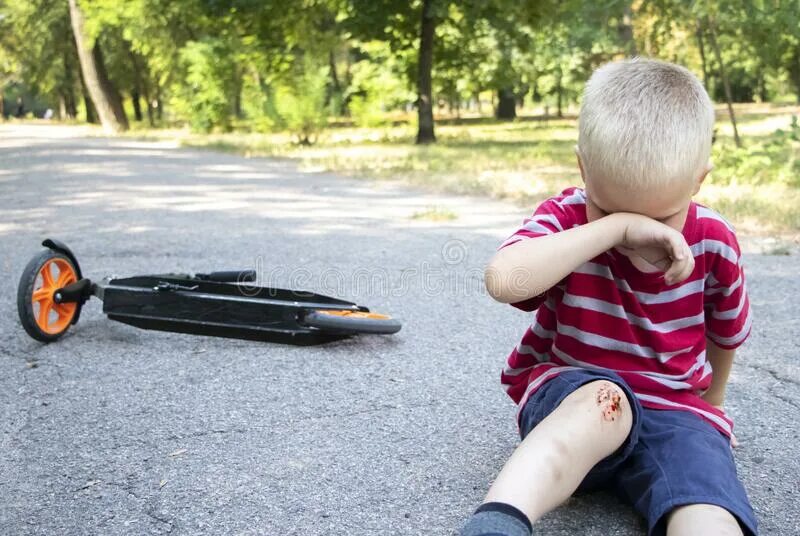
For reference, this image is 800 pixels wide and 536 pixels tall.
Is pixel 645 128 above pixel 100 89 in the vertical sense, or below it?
below

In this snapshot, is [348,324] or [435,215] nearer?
[348,324]

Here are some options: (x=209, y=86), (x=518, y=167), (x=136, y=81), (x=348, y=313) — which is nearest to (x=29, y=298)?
(x=348, y=313)

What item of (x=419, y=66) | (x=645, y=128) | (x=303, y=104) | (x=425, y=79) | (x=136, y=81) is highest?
(x=136, y=81)

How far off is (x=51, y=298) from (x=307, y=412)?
153cm

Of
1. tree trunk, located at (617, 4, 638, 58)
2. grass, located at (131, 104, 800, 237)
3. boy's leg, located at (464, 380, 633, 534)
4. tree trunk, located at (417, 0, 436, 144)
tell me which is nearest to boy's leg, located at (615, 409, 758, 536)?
boy's leg, located at (464, 380, 633, 534)

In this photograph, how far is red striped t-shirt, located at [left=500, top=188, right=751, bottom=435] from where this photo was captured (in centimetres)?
186

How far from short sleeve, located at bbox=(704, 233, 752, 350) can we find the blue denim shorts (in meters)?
0.25

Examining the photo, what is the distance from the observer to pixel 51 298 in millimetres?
3508

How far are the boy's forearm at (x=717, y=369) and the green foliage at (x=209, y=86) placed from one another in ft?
73.0

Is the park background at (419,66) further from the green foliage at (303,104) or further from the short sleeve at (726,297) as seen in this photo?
the short sleeve at (726,297)

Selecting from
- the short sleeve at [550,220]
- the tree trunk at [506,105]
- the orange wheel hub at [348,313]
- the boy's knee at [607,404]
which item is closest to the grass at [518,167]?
the orange wheel hub at [348,313]

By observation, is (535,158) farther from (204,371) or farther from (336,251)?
(204,371)

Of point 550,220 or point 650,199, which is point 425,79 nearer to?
point 550,220

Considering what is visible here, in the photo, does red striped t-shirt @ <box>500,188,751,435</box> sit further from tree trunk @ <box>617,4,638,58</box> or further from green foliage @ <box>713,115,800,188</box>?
tree trunk @ <box>617,4,638,58</box>
